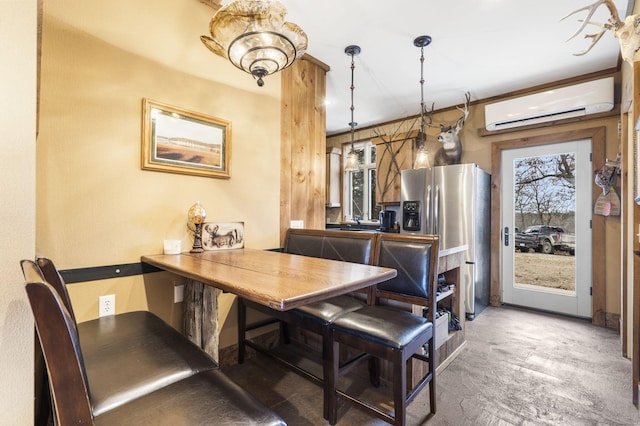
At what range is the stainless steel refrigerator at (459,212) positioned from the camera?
3477 millimetres

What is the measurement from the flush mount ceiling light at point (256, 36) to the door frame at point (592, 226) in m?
3.49

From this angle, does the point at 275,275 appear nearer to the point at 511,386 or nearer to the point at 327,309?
the point at 327,309

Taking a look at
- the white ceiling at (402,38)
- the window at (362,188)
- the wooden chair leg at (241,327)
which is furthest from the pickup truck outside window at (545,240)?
the wooden chair leg at (241,327)

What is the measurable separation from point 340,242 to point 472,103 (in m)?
3.30

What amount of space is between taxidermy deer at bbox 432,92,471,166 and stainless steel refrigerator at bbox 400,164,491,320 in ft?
1.62

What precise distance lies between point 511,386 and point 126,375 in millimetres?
2403

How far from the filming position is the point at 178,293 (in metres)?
2.07

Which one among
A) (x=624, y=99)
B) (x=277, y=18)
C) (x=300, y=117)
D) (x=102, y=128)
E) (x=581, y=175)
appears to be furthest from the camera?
(x=581, y=175)

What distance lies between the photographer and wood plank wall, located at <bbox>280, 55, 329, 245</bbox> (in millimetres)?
2861

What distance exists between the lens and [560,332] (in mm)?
3076

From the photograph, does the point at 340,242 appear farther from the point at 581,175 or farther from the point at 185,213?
the point at 581,175

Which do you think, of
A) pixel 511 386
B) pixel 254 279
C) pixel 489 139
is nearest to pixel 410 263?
pixel 254 279

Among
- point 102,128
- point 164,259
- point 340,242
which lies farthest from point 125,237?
point 340,242

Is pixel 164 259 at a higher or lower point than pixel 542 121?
lower
